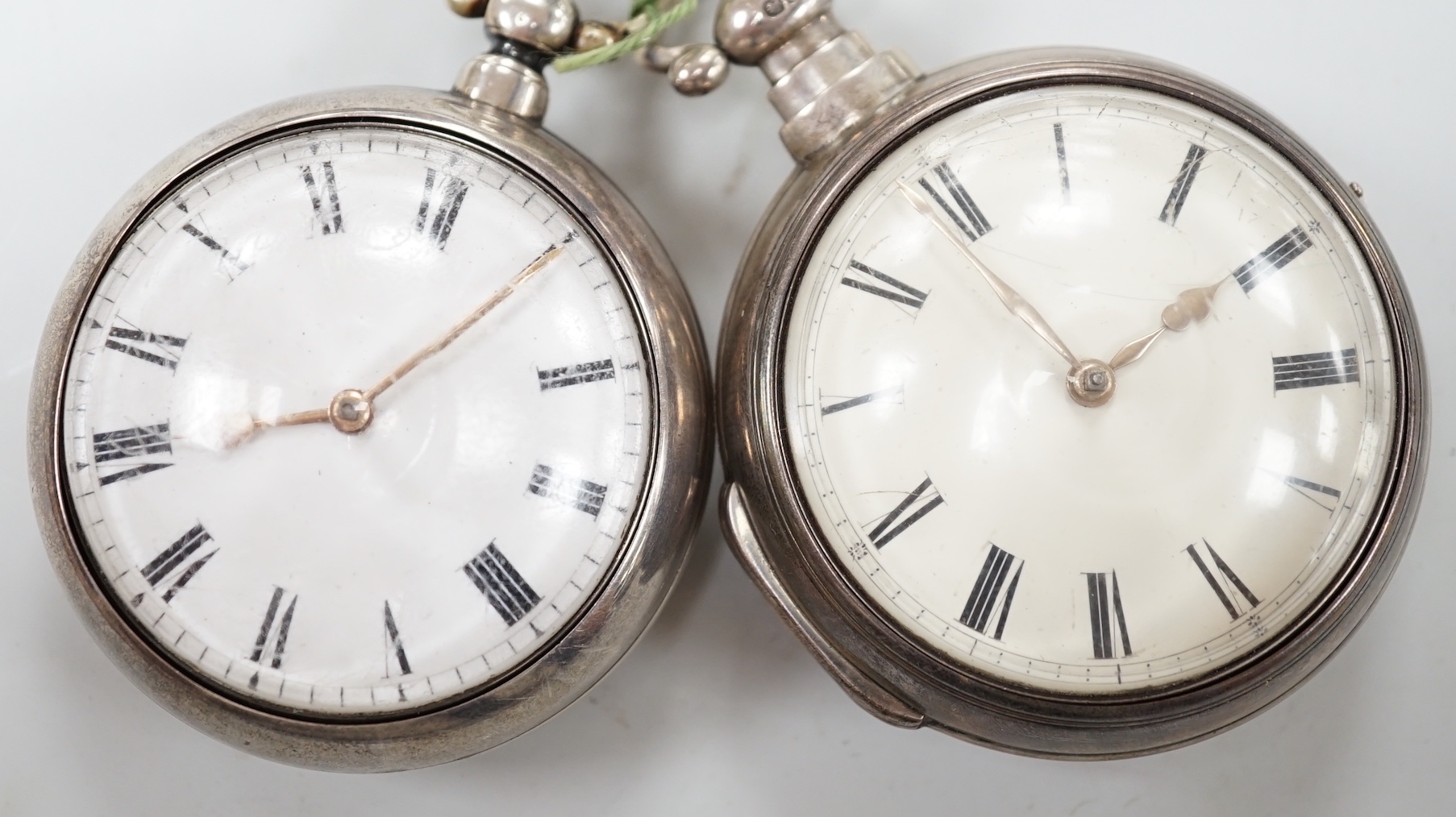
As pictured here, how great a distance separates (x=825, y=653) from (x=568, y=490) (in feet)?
0.89

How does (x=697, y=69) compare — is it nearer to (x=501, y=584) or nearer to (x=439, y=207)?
(x=439, y=207)

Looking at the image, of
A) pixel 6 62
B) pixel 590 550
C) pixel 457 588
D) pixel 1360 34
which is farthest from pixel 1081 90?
pixel 6 62

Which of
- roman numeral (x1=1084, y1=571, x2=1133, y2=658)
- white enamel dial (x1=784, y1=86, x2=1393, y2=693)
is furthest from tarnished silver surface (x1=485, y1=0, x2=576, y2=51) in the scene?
roman numeral (x1=1084, y1=571, x2=1133, y2=658)

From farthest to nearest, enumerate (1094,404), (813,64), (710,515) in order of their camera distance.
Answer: (710,515), (813,64), (1094,404)

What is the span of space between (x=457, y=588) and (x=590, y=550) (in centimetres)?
12

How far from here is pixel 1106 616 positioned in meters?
0.84

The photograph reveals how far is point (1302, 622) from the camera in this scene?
0.85 metres

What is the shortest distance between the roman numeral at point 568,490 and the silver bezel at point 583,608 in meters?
0.04

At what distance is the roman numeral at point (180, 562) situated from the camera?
876mm

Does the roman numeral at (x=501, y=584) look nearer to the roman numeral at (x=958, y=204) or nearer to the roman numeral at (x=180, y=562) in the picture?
the roman numeral at (x=180, y=562)

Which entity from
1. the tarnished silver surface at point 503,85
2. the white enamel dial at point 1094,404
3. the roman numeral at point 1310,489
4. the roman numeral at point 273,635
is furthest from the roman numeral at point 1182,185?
the roman numeral at point 273,635

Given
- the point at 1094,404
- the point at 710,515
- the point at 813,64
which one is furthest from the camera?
the point at 710,515

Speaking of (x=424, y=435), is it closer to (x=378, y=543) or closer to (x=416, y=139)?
(x=378, y=543)

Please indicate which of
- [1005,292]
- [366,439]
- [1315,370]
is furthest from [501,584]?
[1315,370]
